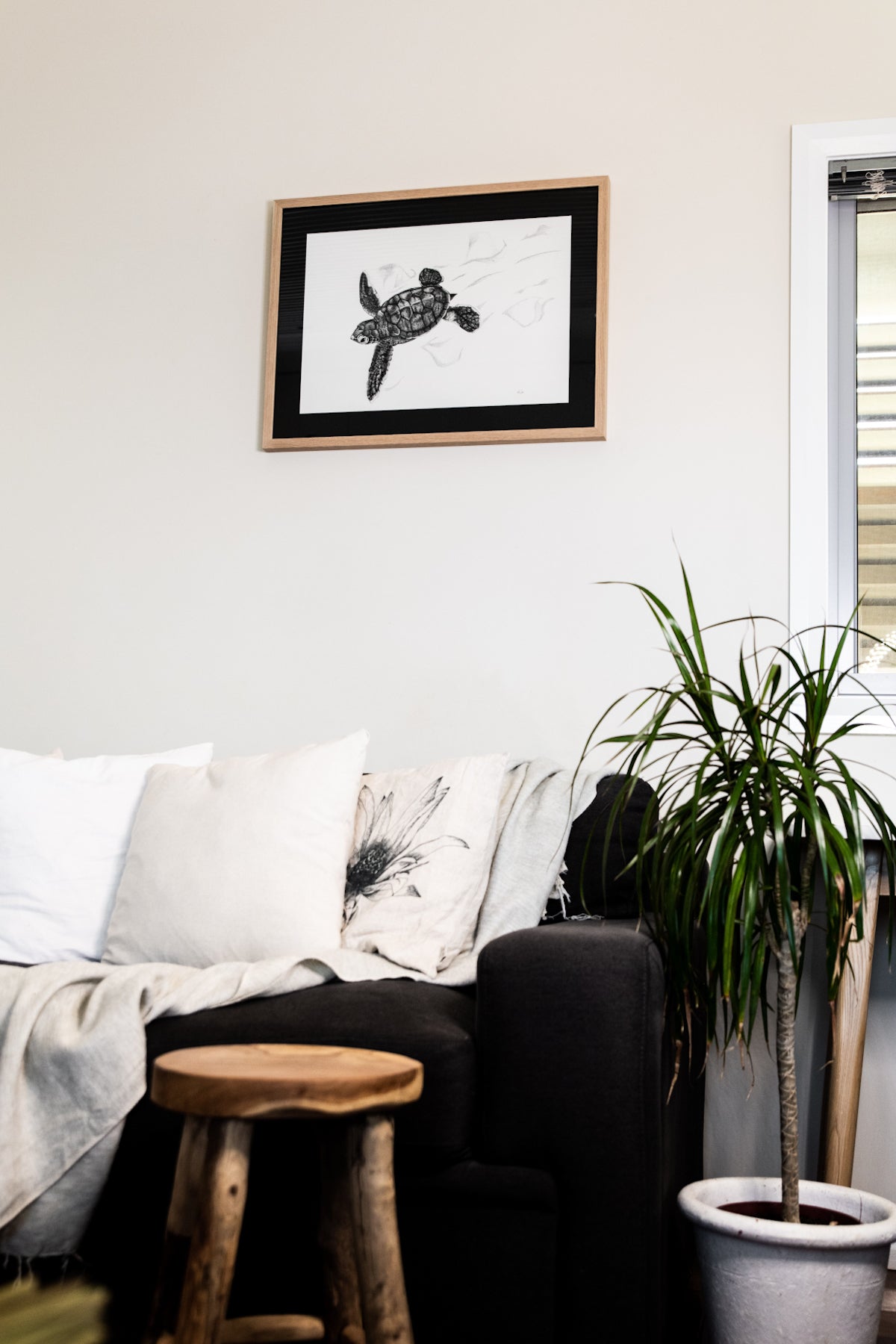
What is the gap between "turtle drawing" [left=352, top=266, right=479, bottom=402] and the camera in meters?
2.79

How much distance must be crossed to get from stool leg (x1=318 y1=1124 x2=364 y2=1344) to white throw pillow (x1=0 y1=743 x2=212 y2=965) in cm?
89

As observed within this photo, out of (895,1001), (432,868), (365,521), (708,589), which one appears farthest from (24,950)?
(895,1001)

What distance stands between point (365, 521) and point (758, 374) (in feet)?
3.02

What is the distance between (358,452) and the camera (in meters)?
2.81

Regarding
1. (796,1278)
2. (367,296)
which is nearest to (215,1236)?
(796,1278)

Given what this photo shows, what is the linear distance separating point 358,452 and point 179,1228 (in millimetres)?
1841

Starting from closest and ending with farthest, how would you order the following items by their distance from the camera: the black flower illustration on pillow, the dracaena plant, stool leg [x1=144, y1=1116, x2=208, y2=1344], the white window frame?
stool leg [x1=144, y1=1116, x2=208, y2=1344]
the dracaena plant
the black flower illustration on pillow
the white window frame

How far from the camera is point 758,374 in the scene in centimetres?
264

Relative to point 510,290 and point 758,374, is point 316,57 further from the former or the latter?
point 758,374

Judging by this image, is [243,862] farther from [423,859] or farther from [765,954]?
[765,954]

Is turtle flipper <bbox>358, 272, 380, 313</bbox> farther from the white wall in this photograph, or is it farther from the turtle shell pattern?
the white wall

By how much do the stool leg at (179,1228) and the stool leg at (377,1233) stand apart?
6.9 inches

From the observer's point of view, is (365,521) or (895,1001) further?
(365,521)

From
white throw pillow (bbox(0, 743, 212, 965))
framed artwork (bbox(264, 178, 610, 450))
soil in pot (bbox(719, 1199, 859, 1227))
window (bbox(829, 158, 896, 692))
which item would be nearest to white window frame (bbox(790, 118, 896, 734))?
window (bbox(829, 158, 896, 692))
